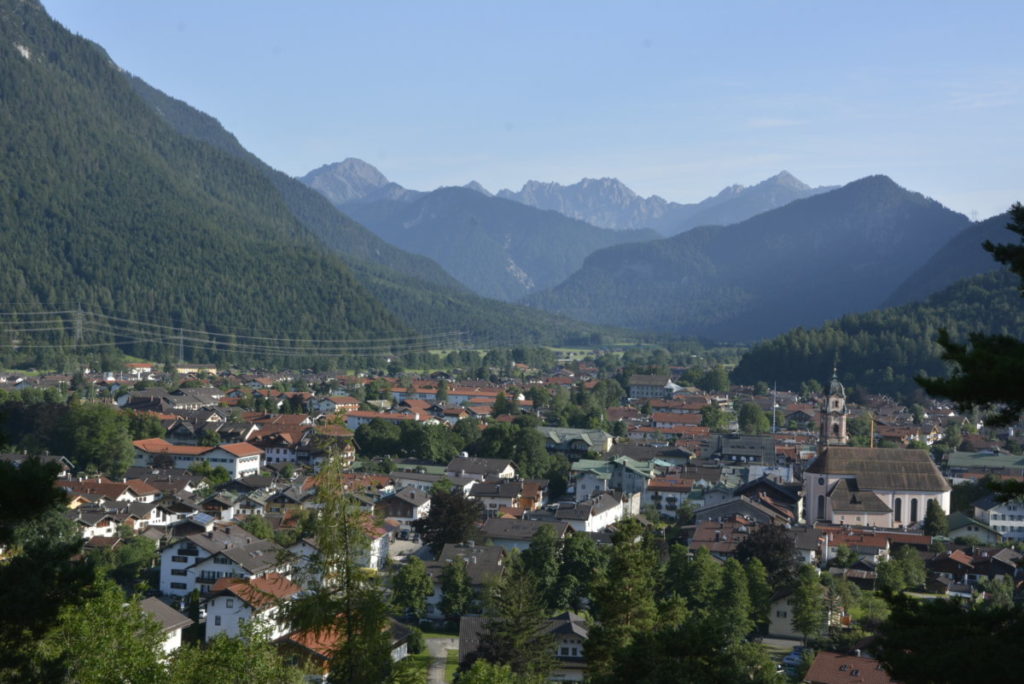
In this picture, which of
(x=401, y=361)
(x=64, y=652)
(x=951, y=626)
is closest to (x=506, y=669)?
(x=64, y=652)

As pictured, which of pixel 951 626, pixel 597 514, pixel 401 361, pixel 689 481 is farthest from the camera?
pixel 401 361

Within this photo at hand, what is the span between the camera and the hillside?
85500 mm

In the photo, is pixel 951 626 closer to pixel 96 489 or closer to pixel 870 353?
pixel 96 489

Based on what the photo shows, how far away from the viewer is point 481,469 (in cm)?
4241

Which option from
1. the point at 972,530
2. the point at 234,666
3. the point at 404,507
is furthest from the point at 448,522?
the point at 234,666

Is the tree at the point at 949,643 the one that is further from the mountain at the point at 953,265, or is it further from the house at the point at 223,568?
the mountain at the point at 953,265

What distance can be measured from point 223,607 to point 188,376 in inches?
2313

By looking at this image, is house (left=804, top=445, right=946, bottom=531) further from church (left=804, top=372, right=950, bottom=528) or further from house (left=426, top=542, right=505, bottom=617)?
house (left=426, top=542, right=505, bottom=617)

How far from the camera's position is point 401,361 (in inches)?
4018

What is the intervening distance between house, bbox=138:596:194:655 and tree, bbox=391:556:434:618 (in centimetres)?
476

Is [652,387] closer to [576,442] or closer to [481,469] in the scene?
[576,442]

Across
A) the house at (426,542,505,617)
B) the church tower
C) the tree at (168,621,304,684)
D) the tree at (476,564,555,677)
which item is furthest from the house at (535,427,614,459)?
the tree at (168,621,304,684)

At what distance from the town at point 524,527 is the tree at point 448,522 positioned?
0.21 ft

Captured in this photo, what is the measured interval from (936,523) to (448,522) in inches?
630
